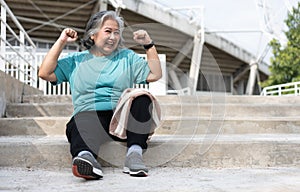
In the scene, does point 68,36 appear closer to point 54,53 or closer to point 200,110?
point 54,53

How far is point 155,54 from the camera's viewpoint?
1936mm

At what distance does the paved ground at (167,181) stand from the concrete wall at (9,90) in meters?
1.04

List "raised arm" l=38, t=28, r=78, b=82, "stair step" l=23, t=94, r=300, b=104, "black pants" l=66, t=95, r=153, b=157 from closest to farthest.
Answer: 1. "black pants" l=66, t=95, r=153, b=157
2. "raised arm" l=38, t=28, r=78, b=82
3. "stair step" l=23, t=94, r=300, b=104

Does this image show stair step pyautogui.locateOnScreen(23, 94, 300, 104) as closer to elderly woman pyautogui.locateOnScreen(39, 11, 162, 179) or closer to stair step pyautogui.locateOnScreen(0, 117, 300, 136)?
stair step pyautogui.locateOnScreen(0, 117, 300, 136)

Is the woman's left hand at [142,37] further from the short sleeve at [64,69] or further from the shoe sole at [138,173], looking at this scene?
the shoe sole at [138,173]

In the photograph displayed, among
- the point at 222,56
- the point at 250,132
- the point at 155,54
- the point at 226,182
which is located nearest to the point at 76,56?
the point at 155,54

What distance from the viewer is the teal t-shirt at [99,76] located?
75.9 inches

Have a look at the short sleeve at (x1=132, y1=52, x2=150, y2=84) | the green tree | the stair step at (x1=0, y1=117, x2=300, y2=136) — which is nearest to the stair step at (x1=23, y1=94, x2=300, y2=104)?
the stair step at (x1=0, y1=117, x2=300, y2=136)

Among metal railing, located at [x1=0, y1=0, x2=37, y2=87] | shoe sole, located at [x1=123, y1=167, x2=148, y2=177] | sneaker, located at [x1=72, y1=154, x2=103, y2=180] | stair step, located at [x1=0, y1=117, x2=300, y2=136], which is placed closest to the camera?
sneaker, located at [x1=72, y1=154, x2=103, y2=180]

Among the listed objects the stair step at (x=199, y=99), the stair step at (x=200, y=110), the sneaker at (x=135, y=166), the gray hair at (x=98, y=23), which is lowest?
the sneaker at (x=135, y=166)

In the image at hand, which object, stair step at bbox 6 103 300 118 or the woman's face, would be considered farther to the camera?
stair step at bbox 6 103 300 118

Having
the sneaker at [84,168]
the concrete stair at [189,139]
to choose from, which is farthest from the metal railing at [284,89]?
the sneaker at [84,168]

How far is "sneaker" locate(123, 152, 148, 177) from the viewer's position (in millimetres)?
1627

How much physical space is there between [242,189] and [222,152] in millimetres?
577
